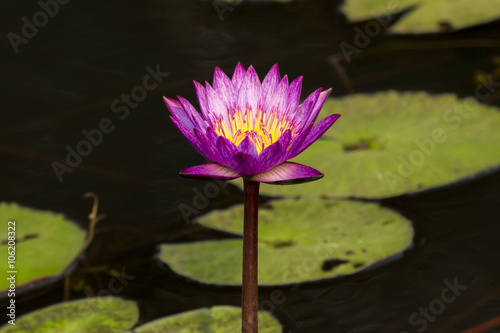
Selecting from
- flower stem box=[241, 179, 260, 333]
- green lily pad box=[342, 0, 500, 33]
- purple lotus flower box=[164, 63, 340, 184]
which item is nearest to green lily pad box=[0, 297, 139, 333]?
flower stem box=[241, 179, 260, 333]

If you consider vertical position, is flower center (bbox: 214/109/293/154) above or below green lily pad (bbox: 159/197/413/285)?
above

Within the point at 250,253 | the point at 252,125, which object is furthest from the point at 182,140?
the point at 250,253

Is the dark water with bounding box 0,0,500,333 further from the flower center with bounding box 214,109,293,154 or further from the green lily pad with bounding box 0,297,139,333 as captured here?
the flower center with bounding box 214,109,293,154

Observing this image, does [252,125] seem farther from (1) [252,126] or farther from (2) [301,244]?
(2) [301,244]

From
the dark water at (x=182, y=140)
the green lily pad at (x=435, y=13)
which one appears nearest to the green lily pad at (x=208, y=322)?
the dark water at (x=182, y=140)

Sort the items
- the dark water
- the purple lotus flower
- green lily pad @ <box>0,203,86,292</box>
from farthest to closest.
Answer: green lily pad @ <box>0,203,86,292</box>
the dark water
the purple lotus flower

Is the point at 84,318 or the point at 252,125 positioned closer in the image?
the point at 252,125

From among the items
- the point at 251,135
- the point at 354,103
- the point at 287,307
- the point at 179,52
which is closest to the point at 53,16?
the point at 179,52
